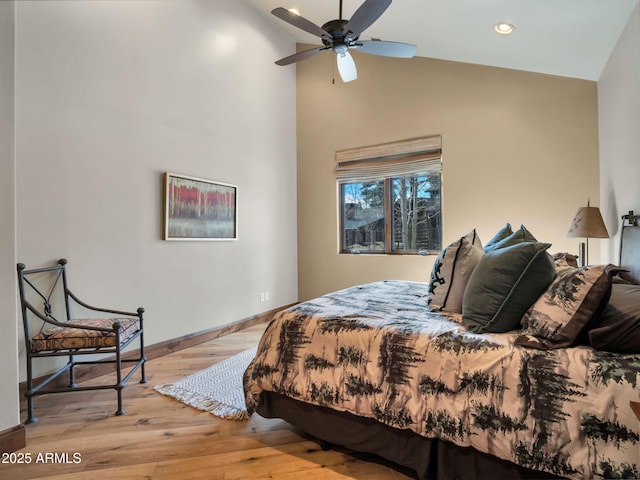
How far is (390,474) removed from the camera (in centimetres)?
158

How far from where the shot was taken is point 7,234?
1.74 meters

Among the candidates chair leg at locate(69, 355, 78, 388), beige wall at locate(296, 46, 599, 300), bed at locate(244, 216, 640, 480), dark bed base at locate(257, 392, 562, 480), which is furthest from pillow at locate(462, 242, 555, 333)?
chair leg at locate(69, 355, 78, 388)

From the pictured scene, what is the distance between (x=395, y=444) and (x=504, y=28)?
10.2 ft

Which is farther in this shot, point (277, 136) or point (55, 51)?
point (277, 136)

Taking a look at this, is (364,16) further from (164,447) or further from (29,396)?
(29,396)

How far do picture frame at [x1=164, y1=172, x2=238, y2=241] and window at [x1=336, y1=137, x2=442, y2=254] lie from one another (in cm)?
170

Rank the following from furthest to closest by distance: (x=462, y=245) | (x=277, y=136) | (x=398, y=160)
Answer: (x=277, y=136) < (x=398, y=160) < (x=462, y=245)

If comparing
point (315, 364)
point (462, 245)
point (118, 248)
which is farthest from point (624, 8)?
point (118, 248)

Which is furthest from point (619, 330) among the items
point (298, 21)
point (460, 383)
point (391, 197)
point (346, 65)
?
point (391, 197)

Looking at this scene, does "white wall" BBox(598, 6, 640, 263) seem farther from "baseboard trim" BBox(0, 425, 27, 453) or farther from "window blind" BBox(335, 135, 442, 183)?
"baseboard trim" BBox(0, 425, 27, 453)

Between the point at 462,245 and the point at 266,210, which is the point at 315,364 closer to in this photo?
the point at 462,245

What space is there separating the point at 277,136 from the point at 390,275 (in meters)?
2.49

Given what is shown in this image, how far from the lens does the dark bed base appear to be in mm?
1334

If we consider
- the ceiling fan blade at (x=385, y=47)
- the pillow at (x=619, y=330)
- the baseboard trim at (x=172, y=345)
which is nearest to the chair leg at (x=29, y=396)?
the baseboard trim at (x=172, y=345)
